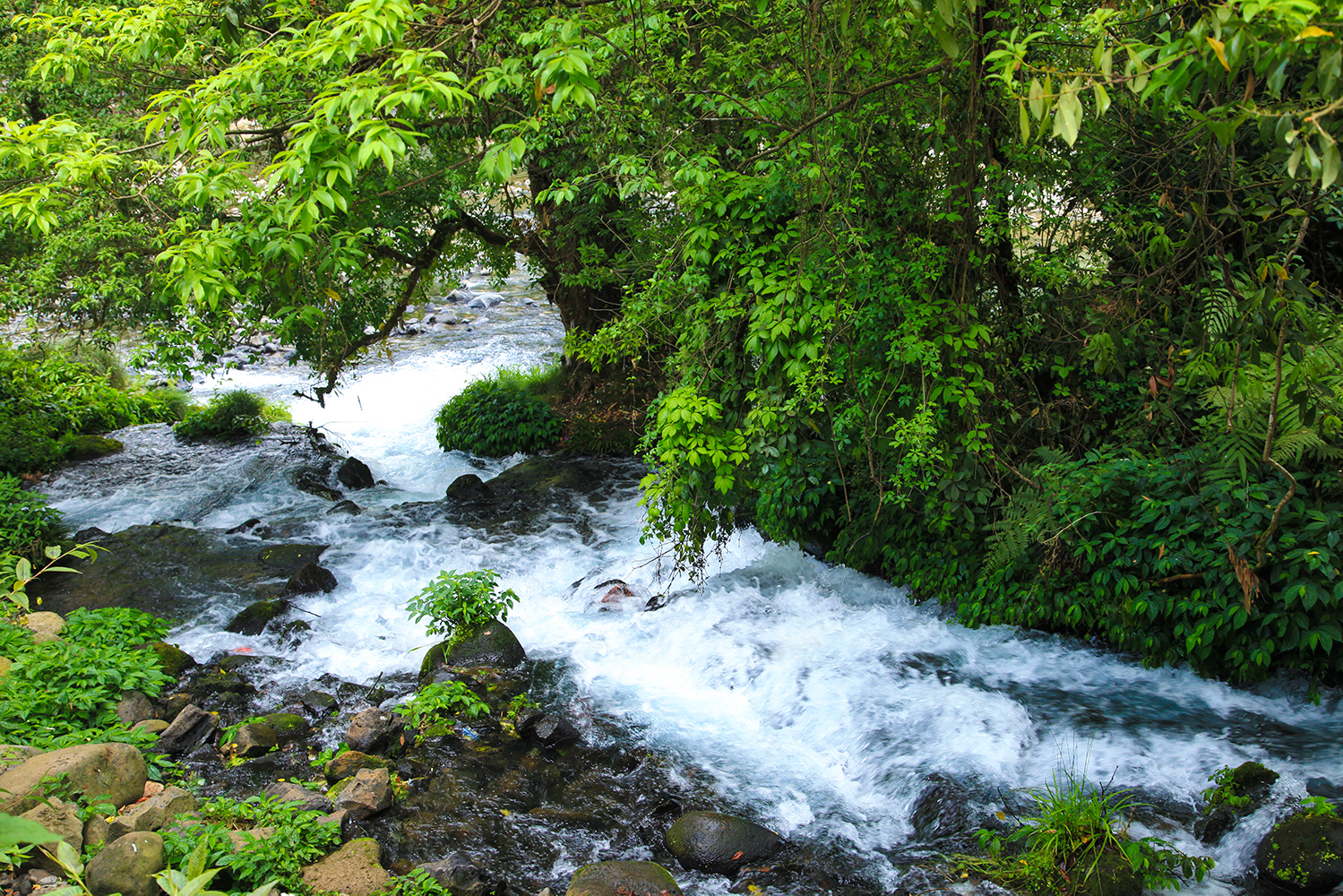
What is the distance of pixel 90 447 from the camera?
1283 centimetres

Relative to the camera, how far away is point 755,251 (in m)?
6.20

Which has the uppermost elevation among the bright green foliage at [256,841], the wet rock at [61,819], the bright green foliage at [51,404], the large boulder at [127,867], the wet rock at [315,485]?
the bright green foliage at [51,404]

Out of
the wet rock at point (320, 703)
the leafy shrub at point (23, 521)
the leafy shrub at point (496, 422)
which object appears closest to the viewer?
the wet rock at point (320, 703)

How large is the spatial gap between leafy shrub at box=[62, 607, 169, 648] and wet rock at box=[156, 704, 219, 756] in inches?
48.2

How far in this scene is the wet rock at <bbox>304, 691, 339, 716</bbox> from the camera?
6.37 metres

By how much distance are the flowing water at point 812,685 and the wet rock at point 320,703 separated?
43cm

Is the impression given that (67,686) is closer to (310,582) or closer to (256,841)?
(256,841)

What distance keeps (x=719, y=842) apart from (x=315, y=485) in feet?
28.5

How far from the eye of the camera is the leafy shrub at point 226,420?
13.5 meters

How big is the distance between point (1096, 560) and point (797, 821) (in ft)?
10.2

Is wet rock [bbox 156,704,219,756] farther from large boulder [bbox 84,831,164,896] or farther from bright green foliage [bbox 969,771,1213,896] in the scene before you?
bright green foliage [bbox 969,771,1213,896]

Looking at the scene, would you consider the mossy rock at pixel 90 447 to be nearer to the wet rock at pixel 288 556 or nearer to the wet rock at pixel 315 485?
the wet rock at pixel 315 485

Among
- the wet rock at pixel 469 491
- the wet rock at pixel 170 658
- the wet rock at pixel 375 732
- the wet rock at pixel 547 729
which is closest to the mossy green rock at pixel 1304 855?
the wet rock at pixel 547 729

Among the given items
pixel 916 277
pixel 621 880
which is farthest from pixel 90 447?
pixel 916 277
